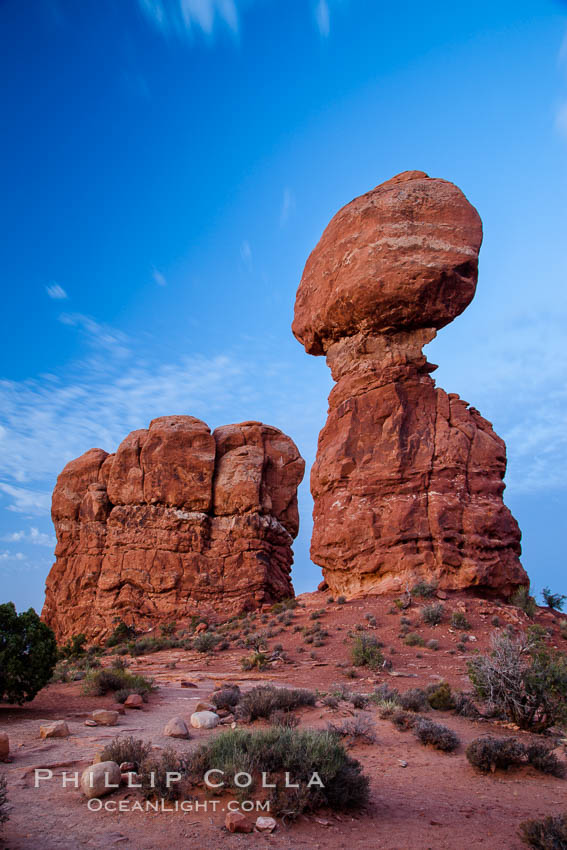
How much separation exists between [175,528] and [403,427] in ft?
49.5

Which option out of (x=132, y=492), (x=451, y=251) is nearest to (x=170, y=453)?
(x=132, y=492)

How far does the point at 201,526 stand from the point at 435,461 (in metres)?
14.6

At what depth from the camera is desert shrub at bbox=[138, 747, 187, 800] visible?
443 cm

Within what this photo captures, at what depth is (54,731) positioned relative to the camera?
6.77m

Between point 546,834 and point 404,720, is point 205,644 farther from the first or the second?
point 546,834

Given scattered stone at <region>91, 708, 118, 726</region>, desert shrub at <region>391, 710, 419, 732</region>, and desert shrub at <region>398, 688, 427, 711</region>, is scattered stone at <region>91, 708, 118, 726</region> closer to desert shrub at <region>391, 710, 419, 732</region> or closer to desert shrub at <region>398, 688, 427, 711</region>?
desert shrub at <region>391, 710, 419, 732</region>

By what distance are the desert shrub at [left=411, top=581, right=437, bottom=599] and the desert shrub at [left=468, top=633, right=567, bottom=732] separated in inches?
350

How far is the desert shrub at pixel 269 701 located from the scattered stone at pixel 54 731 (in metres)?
2.47

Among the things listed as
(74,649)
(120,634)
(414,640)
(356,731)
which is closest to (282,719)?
(356,731)

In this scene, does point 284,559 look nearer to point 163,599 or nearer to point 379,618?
point 163,599

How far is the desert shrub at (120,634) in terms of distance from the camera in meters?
25.2

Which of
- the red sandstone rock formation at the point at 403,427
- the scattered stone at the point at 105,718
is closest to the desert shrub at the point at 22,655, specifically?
the scattered stone at the point at 105,718

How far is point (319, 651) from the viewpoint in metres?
14.8

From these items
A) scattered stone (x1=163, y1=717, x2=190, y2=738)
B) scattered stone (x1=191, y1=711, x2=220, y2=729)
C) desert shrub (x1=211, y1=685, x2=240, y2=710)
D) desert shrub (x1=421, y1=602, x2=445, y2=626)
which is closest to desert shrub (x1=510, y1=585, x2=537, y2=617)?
desert shrub (x1=421, y1=602, x2=445, y2=626)
